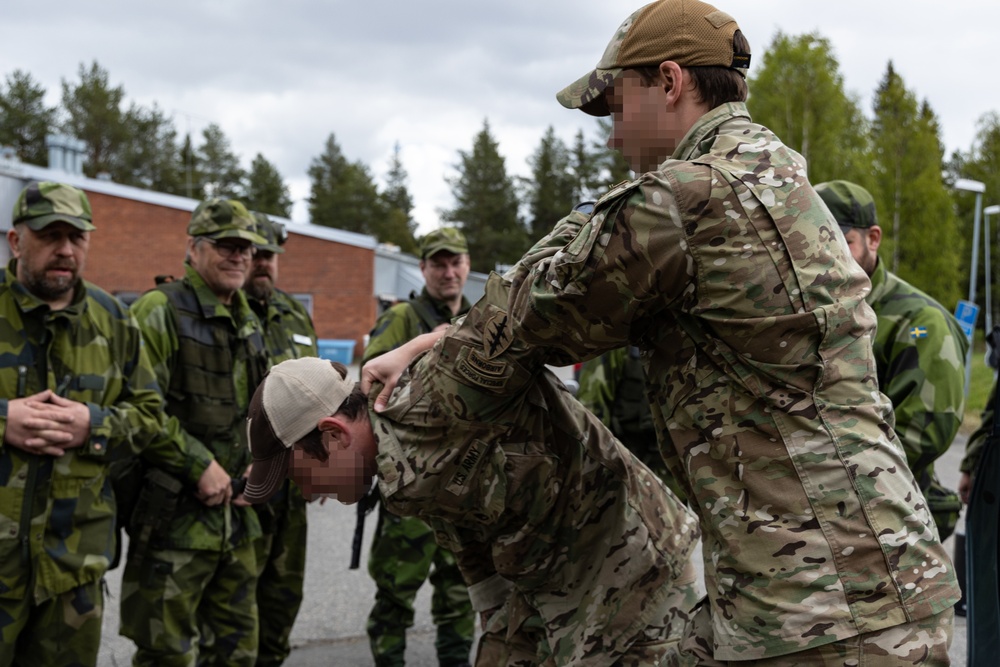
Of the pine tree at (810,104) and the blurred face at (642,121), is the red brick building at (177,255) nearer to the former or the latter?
the pine tree at (810,104)

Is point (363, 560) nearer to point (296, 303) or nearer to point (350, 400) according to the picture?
point (296, 303)

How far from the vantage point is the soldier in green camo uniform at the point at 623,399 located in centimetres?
500

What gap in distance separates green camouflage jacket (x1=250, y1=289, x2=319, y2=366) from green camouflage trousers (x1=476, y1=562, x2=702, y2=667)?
98.9 inches

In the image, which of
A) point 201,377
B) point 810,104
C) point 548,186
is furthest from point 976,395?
point 548,186

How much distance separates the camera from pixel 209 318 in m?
4.22

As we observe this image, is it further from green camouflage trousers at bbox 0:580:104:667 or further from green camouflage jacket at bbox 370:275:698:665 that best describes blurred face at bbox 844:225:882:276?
green camouflage trousers at bbox 0:580:104:667

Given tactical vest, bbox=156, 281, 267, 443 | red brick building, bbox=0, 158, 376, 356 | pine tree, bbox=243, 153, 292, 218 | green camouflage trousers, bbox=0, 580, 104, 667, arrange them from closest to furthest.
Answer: green camouflage trousers, bbox=0, 580, 104, 667
tactical vest, bbox=156, 281, 267, 443
red brick building, bbox=0, 158, 376, 356
pine tree, bbox=243, 153, 292, 218

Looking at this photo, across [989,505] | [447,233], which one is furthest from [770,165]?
[447,233]

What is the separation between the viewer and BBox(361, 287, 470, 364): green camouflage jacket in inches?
195

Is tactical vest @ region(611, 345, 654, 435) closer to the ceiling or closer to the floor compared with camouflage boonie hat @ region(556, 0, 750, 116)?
closer to the floor

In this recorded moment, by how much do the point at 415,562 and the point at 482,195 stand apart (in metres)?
52.9

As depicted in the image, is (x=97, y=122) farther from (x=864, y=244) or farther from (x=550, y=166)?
(x=864, y=244)

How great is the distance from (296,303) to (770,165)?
4.04m

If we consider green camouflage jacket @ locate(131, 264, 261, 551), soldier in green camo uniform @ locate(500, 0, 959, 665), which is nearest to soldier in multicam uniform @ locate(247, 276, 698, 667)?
soldier in green camo uniform @ locate(500, 0, 959, 665)
